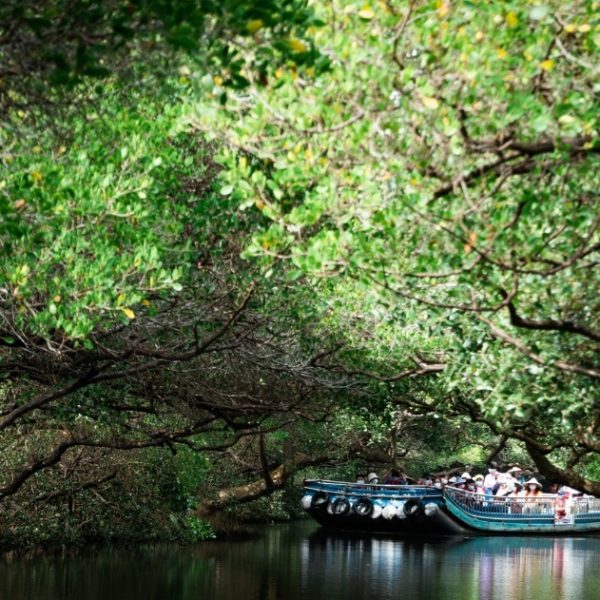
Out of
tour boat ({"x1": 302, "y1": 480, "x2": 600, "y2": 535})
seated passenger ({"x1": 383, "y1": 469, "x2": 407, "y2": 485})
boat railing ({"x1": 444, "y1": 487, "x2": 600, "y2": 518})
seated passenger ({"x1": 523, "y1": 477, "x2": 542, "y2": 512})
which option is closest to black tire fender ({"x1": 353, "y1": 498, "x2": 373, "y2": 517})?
tour boat ({"x1": 302, "y1": 480, "x2": 600, "y2": 535})

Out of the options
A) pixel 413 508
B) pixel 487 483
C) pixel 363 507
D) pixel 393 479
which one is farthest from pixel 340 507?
pixel 487 483

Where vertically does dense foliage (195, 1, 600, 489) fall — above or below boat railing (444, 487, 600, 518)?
above

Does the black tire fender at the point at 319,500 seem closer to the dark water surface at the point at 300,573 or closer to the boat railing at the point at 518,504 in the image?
the dark water surface at the point at 300,573

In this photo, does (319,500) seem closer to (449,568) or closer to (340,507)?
(340,507)

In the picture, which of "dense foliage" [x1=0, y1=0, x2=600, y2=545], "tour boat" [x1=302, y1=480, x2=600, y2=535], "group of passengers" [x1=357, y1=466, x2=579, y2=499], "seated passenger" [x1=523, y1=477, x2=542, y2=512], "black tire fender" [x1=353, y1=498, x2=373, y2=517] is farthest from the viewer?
"seated passenger" [x1=523, y1=477, x2=542, y2=512]

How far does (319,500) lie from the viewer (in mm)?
38562

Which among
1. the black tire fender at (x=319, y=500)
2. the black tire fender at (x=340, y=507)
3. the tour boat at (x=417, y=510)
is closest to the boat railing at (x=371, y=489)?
the tour boat at (x=417, y=510)

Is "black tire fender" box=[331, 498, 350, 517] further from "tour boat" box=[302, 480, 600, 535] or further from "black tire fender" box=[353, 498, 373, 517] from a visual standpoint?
"black tire fender" box=[353, 498, 373, 517]

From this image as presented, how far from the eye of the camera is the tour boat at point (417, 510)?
3725cm

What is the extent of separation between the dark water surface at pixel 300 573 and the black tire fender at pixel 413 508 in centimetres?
302

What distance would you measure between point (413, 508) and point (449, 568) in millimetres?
10263

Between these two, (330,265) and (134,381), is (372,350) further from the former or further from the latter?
(330,265)

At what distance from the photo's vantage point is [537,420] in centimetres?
1684

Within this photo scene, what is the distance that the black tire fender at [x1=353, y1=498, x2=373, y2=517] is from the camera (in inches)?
1494
